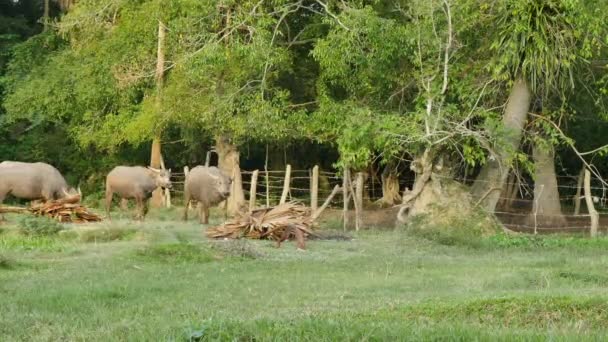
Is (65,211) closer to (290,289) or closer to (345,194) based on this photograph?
(345,194)

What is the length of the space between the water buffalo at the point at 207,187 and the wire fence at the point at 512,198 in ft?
9.66

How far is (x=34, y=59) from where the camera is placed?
102 feet

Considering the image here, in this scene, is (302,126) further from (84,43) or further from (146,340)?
(146,340)

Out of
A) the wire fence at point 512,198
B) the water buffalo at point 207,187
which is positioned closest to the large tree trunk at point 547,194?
the wire fence at point 512,198

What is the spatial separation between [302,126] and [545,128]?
622 centimetres

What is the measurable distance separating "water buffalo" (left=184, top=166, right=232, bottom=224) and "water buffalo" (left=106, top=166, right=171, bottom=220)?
3.01 ft

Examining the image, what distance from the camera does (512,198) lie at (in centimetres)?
2664

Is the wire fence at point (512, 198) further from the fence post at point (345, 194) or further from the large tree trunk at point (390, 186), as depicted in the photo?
the large tree trunk at point (390, 186)

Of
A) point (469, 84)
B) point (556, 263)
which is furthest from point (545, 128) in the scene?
point (556, 263)

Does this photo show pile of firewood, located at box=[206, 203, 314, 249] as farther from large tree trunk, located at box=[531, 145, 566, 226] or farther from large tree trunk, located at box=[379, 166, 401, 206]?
large tree trunk, located at box=[379, 166, 401, 206]

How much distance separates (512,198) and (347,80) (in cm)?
752

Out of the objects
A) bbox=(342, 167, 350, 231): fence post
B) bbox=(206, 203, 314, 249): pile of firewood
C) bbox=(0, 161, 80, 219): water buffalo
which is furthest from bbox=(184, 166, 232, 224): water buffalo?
bbox=(206, 203, 314, 249): pile of firewood

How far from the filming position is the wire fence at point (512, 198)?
911 inches

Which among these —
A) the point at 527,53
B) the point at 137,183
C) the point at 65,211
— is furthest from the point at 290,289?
the point at 137,183
